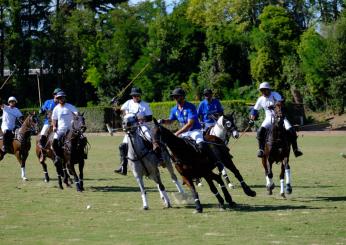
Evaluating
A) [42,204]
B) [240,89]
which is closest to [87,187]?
[42,204]

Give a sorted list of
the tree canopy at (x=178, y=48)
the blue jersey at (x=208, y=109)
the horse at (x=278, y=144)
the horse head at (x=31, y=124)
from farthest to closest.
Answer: the tree canopy at (x=178, y=48)
the horse head at (x=31, y=124)
the blue jersey at (x=208, y=109)
the horse at (x=278, y=144)

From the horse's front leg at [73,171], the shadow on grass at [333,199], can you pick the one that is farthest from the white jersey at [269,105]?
the horse's front leg at [73,171]

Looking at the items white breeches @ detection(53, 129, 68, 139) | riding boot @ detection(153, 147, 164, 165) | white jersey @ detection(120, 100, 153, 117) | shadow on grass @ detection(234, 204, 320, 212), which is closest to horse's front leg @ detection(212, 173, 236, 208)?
shadow on grass @ detection(234, 204, 320, 212)

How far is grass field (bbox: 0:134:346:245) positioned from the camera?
1181 centimetres

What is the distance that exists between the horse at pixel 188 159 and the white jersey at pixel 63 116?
18.4ft

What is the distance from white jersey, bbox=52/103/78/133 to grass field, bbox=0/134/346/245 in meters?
1.59

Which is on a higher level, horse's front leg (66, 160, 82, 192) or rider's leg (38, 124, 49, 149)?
rider's leg (38, 124, 49, 149)

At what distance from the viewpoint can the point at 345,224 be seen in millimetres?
12570

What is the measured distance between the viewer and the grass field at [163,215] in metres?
11.8

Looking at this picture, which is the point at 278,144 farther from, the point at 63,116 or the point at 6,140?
the point at 6,140

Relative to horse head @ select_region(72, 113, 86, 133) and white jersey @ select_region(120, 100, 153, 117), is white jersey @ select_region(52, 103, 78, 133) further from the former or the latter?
white jersey @ select_region(120, 100, 153, 117)

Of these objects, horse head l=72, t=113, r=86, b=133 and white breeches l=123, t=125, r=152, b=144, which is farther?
horse head l=72, t=113, r=86, b=133

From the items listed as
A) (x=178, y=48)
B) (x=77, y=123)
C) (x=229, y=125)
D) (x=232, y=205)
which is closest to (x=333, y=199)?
(x=232, y=205)

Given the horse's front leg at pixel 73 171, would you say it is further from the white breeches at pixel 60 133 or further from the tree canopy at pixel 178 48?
the tree canopy at pixel 178 48
